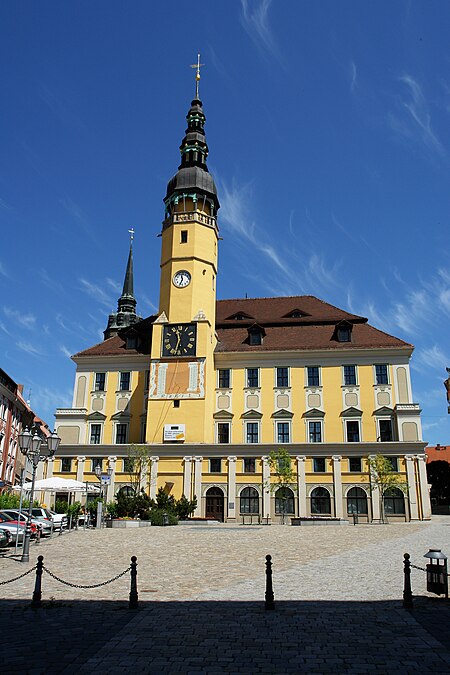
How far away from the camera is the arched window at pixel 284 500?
48938 mm

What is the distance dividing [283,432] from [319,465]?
4241 millimetres

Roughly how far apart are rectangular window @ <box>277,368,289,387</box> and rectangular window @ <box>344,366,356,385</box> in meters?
5.14

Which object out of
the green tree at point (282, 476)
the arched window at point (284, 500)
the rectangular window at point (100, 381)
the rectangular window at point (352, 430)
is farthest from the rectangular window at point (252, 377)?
the rectangular window at point (100, 381)

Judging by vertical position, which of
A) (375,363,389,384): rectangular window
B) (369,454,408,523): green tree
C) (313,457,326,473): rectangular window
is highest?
(375,363,389,384): rectangular window

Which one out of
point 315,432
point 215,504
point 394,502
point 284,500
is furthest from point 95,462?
point 394,502

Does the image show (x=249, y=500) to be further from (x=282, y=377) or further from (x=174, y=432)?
(x=282, y=377)

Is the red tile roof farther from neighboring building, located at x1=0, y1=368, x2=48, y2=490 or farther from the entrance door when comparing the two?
the entrance door

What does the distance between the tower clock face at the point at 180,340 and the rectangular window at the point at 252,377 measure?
5.58 meters

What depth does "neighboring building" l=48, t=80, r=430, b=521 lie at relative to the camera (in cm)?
4922

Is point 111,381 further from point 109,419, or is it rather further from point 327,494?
point 327,494

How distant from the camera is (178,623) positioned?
996 centimetres

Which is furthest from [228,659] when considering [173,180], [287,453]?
[173,180]

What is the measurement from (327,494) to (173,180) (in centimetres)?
3311

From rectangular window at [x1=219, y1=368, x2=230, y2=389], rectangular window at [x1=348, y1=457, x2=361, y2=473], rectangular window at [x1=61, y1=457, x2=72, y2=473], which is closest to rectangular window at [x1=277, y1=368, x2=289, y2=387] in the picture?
rectangular window at [x1=219, y1=368, x2=230, y2=389]
